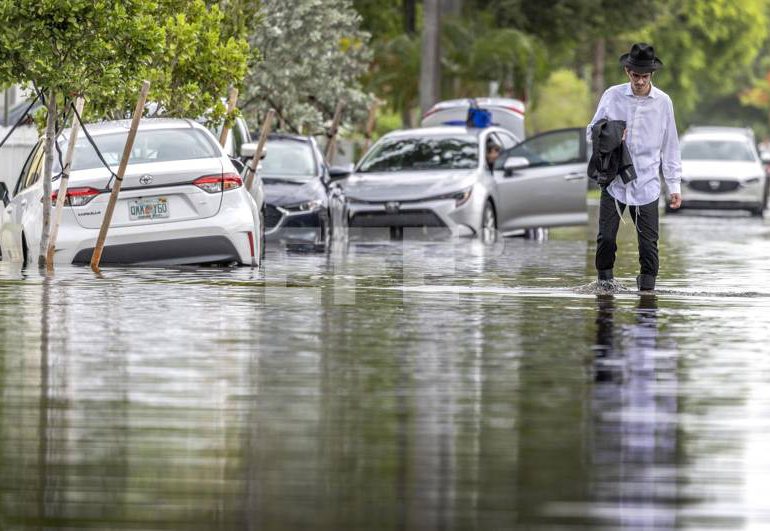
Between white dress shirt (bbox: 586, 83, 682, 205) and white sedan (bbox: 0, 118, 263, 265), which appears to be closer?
white dress shirt (bbox: 586, 83, 682, 205)

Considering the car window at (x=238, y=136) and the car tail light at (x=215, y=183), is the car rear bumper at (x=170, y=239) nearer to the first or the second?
the car tail light at (x=215, y=183)

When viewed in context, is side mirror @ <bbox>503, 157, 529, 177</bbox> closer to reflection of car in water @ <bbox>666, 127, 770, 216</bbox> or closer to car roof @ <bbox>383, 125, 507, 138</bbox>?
car roof @ <bbox>383, 125, 507, 138</bbox>

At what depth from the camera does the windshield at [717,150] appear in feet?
146

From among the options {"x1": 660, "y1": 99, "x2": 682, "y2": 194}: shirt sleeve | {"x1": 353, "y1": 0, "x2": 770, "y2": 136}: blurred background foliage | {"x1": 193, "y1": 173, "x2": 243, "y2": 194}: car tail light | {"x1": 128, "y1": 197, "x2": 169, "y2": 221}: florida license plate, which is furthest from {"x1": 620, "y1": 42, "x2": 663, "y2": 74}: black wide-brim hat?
{"x1": 353, "y1": 0, "x2": 770, "y2": 136}: blurred background foliage

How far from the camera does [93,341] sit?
12312 mm

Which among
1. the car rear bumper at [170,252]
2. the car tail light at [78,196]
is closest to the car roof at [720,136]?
the car rear bumper at [170,252]

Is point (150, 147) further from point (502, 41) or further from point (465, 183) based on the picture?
point (502, 41)

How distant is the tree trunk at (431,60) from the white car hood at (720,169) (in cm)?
518

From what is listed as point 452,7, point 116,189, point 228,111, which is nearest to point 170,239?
point 116,189

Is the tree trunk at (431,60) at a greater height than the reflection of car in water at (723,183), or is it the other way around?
the tree trunk at (431,60)

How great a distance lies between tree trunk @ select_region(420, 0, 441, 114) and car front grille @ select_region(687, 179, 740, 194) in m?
5.55

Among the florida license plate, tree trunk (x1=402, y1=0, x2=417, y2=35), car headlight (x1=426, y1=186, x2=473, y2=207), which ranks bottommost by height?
car headlight (x1=426, y1=186, x2=473, y2=207)

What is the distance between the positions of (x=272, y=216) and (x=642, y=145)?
914cm

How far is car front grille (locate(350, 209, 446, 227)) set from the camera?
88.1ft
